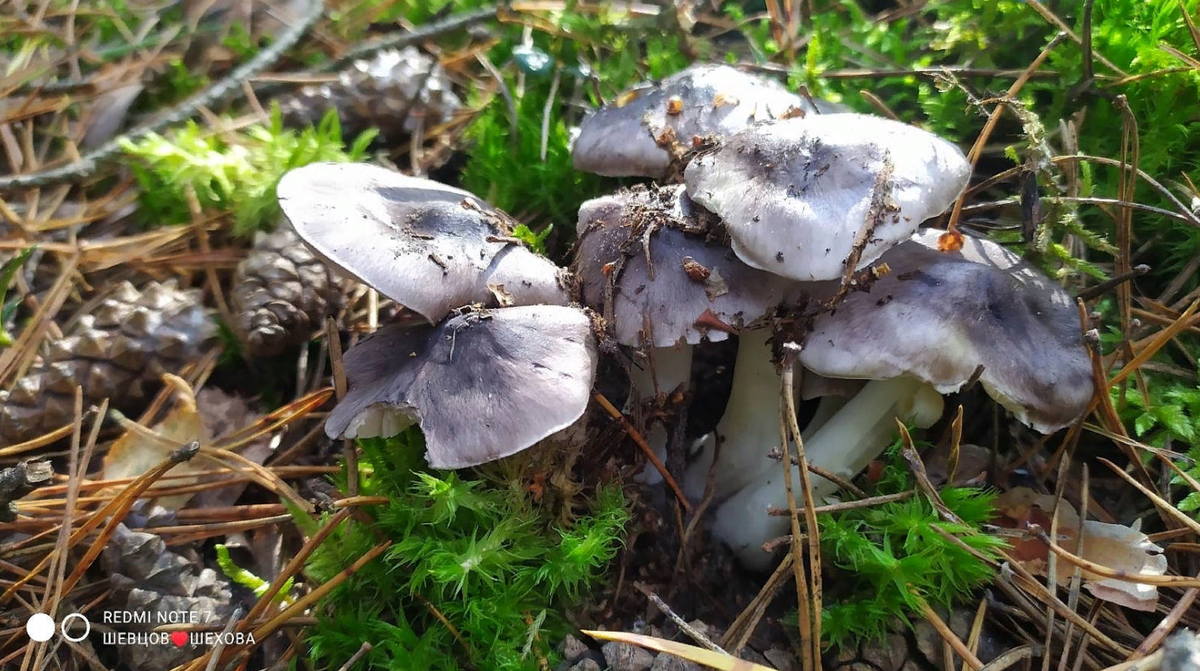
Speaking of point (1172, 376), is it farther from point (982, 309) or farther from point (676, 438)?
point (676, 438)

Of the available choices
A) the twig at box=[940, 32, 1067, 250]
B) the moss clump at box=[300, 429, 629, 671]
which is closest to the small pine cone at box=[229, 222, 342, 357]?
the moss clump at box=[300, 429, 629, 671]

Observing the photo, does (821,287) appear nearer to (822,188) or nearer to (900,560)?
(822,188)

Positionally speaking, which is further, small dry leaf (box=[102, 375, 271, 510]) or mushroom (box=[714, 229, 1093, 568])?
small dry leaf (box=[102, 375, 271, 510])

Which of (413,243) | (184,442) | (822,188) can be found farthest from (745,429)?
(184,442)

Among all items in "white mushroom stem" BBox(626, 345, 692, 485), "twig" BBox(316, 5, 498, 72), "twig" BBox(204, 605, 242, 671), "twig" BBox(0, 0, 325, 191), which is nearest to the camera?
"twig" BBox(204, 605, 242, 671)

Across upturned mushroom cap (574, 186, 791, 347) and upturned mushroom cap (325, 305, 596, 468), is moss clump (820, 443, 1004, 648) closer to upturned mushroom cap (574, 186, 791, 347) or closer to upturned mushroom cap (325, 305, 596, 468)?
upturned mushroom cap (574, 186, 791, 347)

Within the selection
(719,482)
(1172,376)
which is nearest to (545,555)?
(719,482)

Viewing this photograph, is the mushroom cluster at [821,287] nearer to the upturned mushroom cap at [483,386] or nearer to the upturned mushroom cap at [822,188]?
the upturned mushroom cap at [822,188]

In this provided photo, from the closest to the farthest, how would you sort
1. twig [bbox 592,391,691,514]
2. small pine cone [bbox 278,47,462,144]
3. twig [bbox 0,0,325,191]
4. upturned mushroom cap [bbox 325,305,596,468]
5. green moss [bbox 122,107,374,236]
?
upturned mushroom cap [bbox 325,305,596,468] < twig [bbox 592,391,691,514] < green moss [bbox 122,107,374,236] < twig [bbox 0,0,325,191] < small pine cone [bbox 278,47,462,144]
